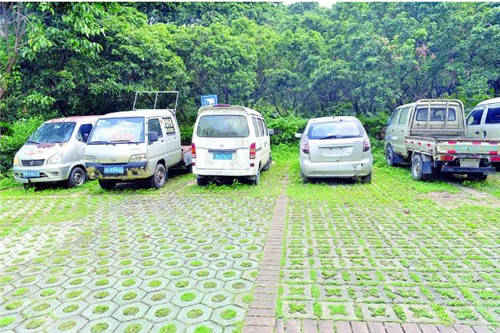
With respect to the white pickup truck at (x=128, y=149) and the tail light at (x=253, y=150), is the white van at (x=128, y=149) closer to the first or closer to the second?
the white pickup truck at (x=128, y=149)

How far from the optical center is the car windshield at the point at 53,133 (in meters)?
9.26

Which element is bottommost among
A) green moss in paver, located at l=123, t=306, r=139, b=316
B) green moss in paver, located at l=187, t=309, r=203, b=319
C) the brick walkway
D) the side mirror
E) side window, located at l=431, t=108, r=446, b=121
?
the brick walkway

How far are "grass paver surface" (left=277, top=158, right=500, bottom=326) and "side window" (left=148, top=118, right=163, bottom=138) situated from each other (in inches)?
167

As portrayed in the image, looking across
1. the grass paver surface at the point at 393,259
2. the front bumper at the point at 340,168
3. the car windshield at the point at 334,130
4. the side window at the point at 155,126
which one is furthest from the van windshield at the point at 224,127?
the grass paver surface at the point at 393,259

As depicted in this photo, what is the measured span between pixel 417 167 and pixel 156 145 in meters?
7.02

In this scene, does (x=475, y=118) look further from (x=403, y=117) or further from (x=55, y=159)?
(x=55, y=159)

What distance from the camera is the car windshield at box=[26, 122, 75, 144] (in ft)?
30.4

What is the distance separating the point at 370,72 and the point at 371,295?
14.4m

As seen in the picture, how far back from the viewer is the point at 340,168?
8188 mm

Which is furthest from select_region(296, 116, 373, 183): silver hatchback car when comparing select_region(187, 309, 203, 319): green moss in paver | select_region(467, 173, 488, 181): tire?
select_region(187, 309, 203, 319): green moss in paver

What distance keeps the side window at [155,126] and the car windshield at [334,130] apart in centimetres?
402

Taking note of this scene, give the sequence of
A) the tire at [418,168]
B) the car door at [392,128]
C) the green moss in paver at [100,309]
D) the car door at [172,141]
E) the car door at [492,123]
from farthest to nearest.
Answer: the car door at [392,128]
the car door at [492,123]
the car door at [172,141]
the tire at [418,168]
the green moss in paver at [100,309]

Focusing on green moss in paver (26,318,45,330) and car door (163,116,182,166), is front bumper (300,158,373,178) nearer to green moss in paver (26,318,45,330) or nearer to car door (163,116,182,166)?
car door (163,116,182,166)

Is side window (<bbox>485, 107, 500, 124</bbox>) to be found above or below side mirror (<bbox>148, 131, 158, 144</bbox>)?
above
